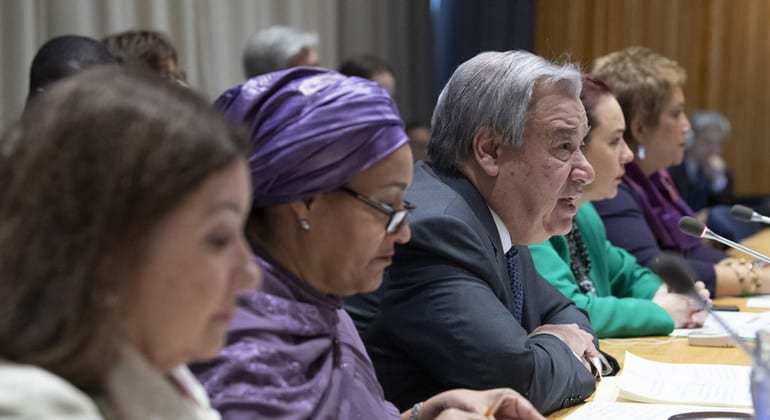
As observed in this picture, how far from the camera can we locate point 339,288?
1.76 meters

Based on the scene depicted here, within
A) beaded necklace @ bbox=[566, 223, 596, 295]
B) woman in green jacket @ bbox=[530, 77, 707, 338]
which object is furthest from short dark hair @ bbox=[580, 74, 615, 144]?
beaded necklace @ bbox=[566, 223, 596, 295]

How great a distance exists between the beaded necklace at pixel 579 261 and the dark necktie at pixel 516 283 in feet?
2.43

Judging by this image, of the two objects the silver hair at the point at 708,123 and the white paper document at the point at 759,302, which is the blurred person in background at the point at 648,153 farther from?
the silver hair at the point at 708,123

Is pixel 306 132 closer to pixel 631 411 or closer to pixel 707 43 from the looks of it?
pixel 631 411

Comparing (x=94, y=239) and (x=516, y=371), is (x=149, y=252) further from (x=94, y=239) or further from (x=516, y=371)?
(x=516, y=371)

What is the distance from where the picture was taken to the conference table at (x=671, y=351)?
263cm

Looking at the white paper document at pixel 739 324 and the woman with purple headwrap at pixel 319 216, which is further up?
the woman with purple headwrap at pixel 319 216

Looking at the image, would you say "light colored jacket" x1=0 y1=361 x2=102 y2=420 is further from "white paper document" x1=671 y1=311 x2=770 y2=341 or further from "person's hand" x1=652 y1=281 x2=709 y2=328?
"person's hand" x1=652 y1=281 x2=709 y2=328

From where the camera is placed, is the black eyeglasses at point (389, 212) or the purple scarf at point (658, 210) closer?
the black eyeglasses at point (389, 212)

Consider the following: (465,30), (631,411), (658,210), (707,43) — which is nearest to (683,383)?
(631,411)

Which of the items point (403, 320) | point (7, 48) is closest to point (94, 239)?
point (403, 320)

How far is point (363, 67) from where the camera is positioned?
5.97 metres

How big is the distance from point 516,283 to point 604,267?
1042 millimetres

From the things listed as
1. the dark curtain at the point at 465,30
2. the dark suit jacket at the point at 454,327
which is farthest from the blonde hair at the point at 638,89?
the dark curtain at the point at 465,30
